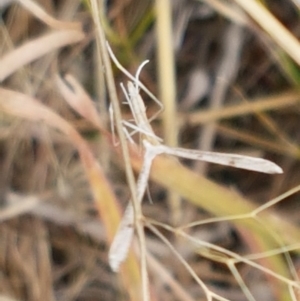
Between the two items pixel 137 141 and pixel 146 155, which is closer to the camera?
pixel 146 155

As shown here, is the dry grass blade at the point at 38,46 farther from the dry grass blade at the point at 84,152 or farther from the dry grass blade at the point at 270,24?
the dry grass blade at the point at 270,24

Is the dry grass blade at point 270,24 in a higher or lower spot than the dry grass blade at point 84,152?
higher

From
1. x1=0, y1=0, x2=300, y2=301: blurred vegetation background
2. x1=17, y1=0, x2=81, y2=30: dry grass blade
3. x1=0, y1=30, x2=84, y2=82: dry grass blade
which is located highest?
x1=17, y1=0, x2=81, y2=30: dry grass blade

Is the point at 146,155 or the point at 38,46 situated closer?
the point at 146,155

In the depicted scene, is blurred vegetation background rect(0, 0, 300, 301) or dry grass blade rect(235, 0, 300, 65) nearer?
dry grass blade rect(235, 0, 300, 65)

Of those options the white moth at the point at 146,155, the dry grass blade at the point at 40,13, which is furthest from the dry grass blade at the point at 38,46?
the white moth at the point at 146,155

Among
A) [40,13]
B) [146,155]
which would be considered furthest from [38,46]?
[146,155]

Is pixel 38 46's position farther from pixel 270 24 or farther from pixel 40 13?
pixel 270 24

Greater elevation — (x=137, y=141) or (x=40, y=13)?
(x=40, y=13)

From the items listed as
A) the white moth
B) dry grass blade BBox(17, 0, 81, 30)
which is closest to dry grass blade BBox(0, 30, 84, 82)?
dry grass blade BBox(17, 0, 81, 30)

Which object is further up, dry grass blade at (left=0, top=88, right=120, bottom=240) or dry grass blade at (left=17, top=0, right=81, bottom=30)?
A: dry grass blade at (left=17, top=0, right=81, bottom=30)

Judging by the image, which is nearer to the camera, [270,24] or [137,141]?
[270,24]

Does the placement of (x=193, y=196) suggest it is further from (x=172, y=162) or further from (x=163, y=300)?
(x=163, y=300)

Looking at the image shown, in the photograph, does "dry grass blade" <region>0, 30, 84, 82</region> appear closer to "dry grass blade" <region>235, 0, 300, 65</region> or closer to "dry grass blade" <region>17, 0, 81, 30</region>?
"dry grass blade" <region>17, 0, 81, 30</region>
